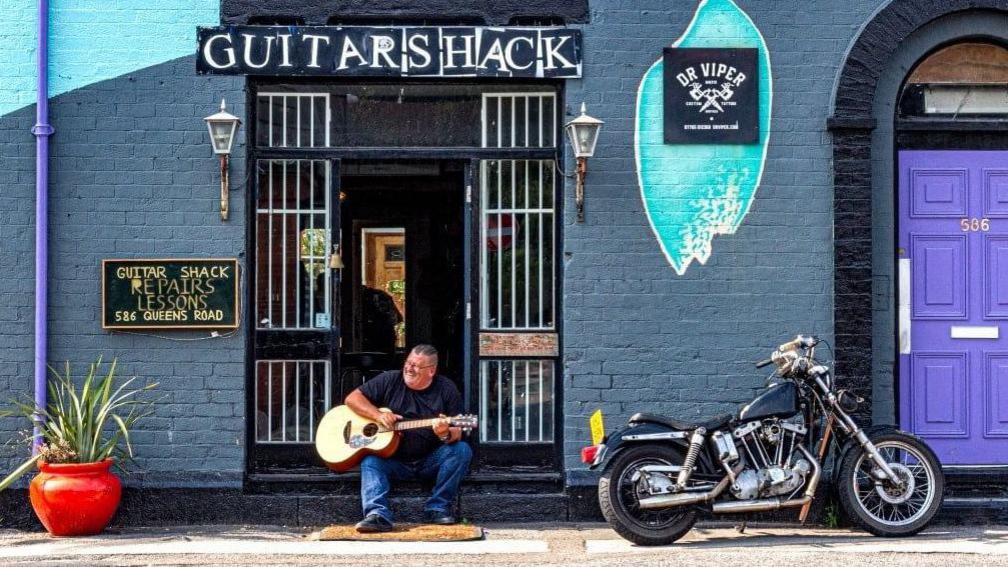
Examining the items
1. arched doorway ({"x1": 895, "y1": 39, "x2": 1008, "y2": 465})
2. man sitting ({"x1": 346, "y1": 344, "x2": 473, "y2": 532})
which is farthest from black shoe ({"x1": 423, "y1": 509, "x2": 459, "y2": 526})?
arched doorway ({"x1": 895, "y1": 39, "x2": 1008, "y2": 465})

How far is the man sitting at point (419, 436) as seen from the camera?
8359 mm

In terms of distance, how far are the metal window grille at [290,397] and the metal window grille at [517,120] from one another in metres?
1.98

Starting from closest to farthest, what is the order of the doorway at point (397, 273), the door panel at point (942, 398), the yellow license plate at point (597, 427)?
the yellow license plate at point (597, 427)
the door panel at point (942, 398)
the doorway at point (397, 273)

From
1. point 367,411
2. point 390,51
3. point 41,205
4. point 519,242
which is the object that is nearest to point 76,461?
point 41,205

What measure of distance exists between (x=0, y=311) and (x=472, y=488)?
3.42 m

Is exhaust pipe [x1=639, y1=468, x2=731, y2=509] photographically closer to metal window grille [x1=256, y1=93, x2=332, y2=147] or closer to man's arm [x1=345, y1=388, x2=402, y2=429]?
man's arm [x1=345, y1=388, x2=402, y2=429]

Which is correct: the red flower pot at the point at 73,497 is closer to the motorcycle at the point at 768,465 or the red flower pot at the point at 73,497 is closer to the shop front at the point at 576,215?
the shop front at the point at 576,215

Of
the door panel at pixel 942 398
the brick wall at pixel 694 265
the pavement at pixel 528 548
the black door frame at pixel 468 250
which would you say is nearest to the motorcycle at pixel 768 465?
the pavement at pixel 528 548

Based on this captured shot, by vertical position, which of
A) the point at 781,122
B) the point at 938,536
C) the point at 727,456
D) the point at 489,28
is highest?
the point at 489,28

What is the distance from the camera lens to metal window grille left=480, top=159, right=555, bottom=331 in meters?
9.04

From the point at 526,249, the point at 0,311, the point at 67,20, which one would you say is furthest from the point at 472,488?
the point at 67,20

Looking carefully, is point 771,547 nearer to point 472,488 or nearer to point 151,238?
point 472,488

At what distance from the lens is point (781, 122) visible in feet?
29.0

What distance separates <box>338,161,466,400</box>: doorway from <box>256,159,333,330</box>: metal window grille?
2227 millimetres
